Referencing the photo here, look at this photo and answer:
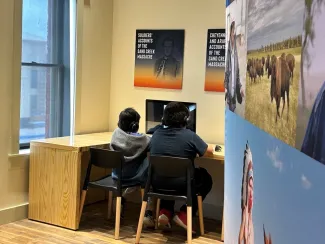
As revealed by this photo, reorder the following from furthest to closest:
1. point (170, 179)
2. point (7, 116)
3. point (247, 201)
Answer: point (7, 116)
point (170, 179)
point (247, 201)

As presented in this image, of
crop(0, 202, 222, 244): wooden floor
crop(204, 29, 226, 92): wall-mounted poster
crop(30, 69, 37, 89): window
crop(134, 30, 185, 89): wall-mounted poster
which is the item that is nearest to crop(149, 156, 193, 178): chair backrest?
crop(0, 202, 222, 244): wooden floor

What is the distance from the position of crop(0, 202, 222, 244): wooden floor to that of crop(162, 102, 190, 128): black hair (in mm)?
917

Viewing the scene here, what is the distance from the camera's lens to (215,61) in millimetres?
4164

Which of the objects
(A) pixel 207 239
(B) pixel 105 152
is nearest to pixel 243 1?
(B) pixel 105 152

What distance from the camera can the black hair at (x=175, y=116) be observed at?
3.51m

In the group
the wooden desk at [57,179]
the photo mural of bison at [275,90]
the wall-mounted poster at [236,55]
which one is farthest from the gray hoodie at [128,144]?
the photo mural of bison at [275,90]

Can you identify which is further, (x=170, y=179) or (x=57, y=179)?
(x=57, y=179)

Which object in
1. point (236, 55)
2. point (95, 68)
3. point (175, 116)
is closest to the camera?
point (236, 55)

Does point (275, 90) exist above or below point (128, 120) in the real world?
above

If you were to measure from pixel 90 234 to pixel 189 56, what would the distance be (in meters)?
1.88

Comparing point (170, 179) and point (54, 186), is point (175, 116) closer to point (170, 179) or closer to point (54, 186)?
point (170, 179)

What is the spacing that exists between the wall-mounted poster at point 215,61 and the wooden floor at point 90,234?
1266 millimetres

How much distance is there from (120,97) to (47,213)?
1486mm

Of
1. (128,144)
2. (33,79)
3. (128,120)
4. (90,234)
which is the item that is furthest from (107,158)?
(33,79)
